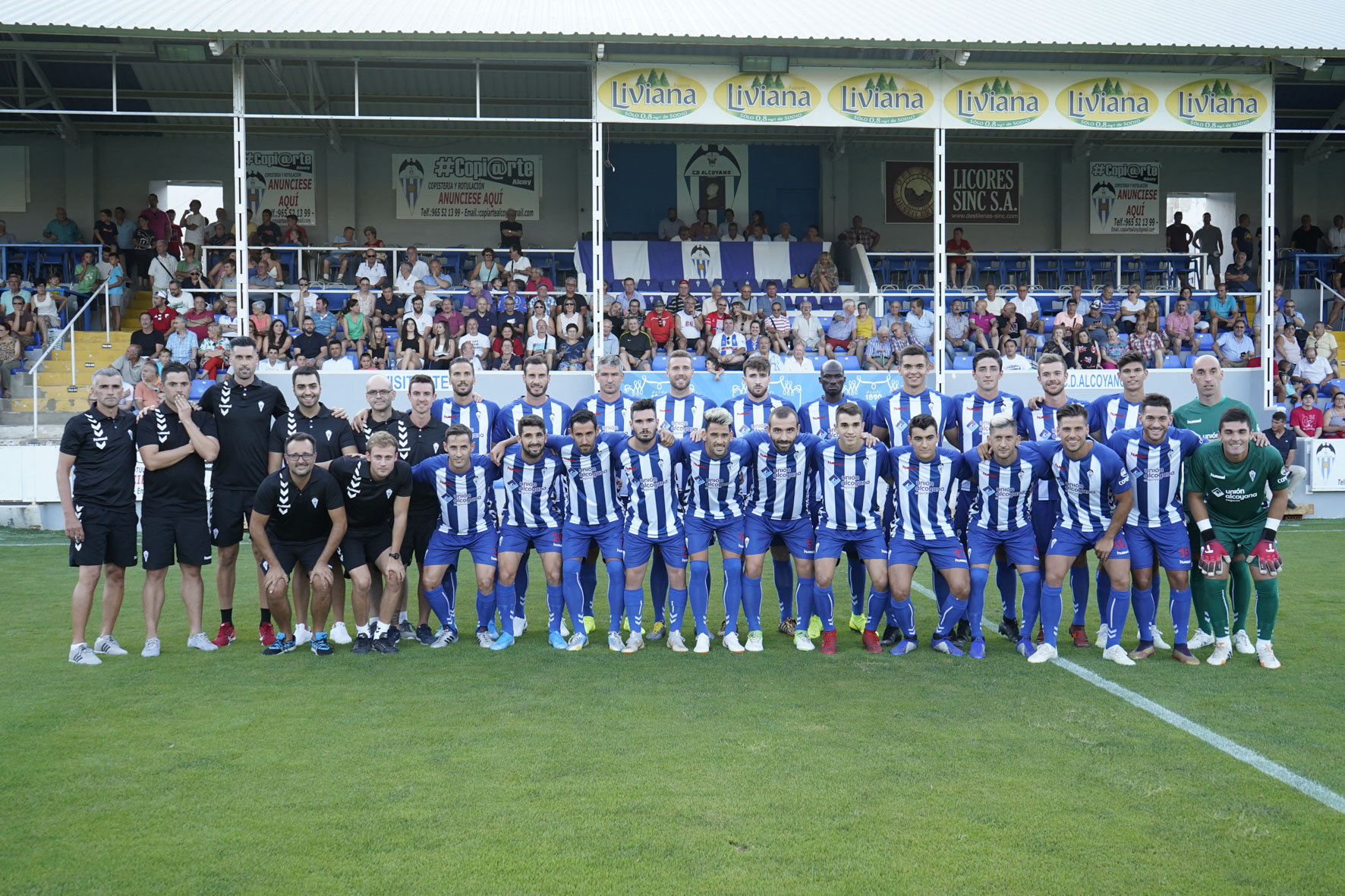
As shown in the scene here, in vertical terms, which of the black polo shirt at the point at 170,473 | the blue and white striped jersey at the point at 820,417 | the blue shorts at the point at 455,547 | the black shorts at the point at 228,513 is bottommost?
the blue shorts at the point at 455,547

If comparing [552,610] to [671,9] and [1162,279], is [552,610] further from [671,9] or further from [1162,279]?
[1162,279]

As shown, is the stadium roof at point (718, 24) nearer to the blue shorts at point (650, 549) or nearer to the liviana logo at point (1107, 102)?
the liviana logo at point (1107, 102)

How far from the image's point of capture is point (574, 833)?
169 inches

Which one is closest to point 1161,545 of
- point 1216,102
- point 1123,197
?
point 1216,102

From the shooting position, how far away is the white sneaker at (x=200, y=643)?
7.53 m

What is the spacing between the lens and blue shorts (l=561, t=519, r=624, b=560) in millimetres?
7605

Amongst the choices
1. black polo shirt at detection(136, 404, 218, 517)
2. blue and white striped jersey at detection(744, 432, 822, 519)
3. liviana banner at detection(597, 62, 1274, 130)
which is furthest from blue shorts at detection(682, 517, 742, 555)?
liviana banner at detection(597, 62, 1274, 130)

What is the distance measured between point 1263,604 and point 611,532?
13.2 ft

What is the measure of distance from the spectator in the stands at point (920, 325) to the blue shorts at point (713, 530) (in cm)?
1064

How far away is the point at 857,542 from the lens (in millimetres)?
7582

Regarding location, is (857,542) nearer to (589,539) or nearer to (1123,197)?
(589,539)

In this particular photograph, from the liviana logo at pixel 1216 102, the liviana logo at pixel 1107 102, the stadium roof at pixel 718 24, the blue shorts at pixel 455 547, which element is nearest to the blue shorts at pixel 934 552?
the blue shorts at pixel 455 547

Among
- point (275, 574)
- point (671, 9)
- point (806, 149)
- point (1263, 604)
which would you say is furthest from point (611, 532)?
point (806, 149)

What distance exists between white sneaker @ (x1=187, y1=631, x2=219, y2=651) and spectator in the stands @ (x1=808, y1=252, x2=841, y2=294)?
1393 centimetres
